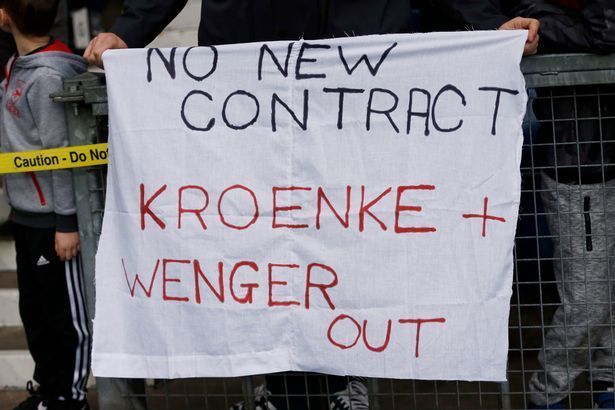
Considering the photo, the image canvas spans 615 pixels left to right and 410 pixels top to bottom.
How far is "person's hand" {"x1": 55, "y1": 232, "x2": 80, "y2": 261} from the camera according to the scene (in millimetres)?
4047

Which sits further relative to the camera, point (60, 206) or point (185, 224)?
point (60, 206)

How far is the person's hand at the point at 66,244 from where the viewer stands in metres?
4.05

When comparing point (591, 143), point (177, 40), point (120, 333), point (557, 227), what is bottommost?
point (120, 333)

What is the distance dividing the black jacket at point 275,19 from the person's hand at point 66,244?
79 cm

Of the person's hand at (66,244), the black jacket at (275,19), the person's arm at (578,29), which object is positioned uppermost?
the black jacket at (275,19)

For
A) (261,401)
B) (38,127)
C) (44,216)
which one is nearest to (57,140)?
(38,127)

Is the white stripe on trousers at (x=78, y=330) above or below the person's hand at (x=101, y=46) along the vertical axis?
below

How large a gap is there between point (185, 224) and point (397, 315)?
780 millimetres

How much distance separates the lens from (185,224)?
361 centimetres

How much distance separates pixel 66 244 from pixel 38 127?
18.0 inches

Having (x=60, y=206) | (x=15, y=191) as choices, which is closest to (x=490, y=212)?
(x=60, y=206)

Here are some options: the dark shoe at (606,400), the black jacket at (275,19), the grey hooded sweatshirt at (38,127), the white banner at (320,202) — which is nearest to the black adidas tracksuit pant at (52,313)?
the grey hooded sweatshirt at (38,127)

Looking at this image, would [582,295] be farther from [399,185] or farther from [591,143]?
[399,185]

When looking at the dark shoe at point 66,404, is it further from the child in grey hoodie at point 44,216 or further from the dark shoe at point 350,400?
the dark shoe at point 350,400
